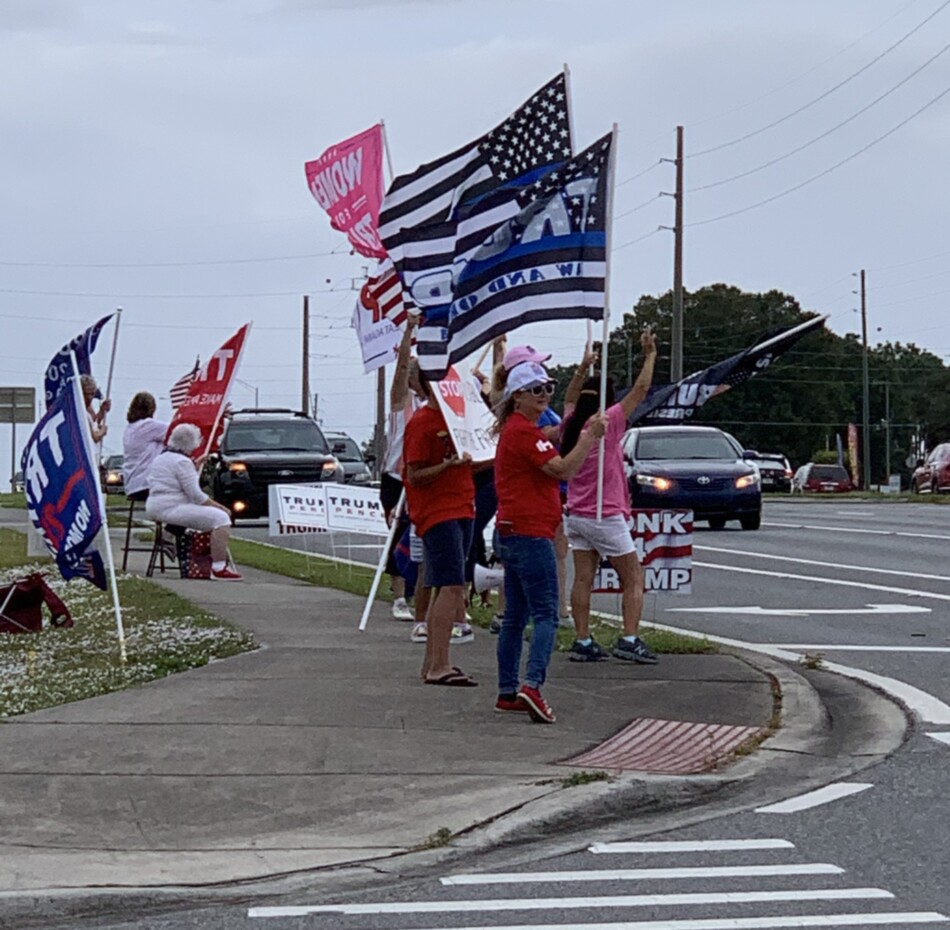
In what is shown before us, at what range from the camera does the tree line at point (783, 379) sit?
96.3m

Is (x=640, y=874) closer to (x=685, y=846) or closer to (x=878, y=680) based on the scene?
(x=685, y=846)

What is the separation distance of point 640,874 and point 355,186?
33.1 ft

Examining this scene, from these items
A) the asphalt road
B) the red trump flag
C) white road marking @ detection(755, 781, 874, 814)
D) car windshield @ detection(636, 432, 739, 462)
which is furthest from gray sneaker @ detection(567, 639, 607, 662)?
car windshield @ detection(636, 432, 739, 462)

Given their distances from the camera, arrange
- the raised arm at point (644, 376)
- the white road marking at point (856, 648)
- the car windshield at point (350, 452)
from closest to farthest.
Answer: the raised arm at point (644, 376) → the white road marking at point (856, 648) → the car windshield at point (350, 452)

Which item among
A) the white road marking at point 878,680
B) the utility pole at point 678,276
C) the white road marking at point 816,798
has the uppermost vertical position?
the utility pole at point 678,276

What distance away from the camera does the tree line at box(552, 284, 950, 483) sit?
96.3 meters

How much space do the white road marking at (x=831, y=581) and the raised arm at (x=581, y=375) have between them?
20.1 ft

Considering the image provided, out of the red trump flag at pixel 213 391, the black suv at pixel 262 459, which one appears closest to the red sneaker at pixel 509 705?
the red trump flag at pixel 213 391

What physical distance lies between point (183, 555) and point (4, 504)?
27.8m

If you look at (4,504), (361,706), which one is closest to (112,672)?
(361,706)

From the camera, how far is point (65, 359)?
36.6ft

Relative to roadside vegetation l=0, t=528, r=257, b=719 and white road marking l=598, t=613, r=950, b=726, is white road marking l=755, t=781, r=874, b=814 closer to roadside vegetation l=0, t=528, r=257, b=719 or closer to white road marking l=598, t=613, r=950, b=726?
white road marking l=598, t=613, r=950, b=726

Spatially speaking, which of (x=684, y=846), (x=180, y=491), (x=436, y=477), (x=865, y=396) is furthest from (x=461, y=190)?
(x=865, y=396)

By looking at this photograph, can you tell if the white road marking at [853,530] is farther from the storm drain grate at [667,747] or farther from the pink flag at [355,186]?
the storm drain grate at [667,747]
